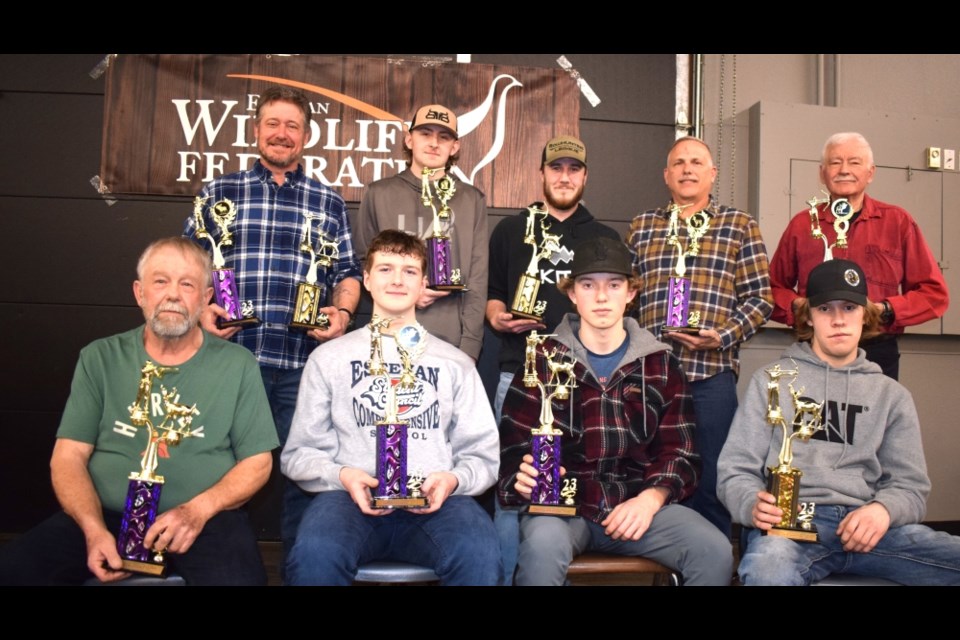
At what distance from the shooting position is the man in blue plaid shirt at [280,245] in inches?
144

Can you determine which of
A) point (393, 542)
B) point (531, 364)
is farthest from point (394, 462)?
point (531, 364)

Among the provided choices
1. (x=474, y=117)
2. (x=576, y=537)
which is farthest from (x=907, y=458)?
(x=474, y=117)

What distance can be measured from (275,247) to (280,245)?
0.03 m

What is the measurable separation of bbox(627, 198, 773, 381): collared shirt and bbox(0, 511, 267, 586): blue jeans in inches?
80.7

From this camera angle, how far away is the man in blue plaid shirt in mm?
3668

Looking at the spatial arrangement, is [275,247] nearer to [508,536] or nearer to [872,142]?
[508,536]

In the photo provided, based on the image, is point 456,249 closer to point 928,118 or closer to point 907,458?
point 907,458

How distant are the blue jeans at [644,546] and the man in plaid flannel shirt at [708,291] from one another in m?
0.81

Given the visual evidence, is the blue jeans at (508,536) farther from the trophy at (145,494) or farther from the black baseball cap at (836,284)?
the black baseball cap at (836,284)

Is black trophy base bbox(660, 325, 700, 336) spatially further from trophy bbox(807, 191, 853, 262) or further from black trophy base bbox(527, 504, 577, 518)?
black trophy base bbox(527, 504, 577, 518)

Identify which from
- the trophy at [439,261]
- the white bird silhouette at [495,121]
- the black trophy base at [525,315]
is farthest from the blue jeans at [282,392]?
the white bird silhouette at [495,121]

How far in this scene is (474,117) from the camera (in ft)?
17.3

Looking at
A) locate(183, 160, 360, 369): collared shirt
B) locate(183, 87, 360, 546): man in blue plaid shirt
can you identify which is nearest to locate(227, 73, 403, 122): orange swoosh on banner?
locate(183, 87, 360, 546): man in blue plaid shirt

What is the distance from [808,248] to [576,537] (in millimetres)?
2058
